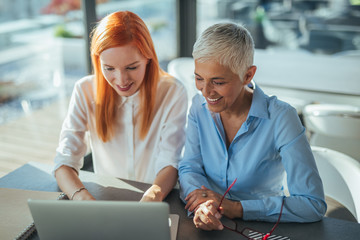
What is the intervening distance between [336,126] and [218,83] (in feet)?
5.19

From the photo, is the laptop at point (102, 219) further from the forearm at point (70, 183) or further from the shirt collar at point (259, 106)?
the shirt collar at point (259, 106)

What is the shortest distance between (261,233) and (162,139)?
69cm

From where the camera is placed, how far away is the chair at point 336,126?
2670 millimetres

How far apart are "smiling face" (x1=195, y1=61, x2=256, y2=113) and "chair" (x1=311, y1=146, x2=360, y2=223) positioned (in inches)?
21.2

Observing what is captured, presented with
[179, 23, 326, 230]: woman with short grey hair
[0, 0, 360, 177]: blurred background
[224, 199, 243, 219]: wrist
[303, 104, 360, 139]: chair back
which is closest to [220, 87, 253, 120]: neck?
[179, 23, 326, 230]: woman with short grey hair

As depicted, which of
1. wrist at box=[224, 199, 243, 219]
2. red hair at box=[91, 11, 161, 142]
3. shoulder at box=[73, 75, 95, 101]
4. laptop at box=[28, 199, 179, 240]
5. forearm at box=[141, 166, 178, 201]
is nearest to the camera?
laptop at box=[28, 199, 179, 240]

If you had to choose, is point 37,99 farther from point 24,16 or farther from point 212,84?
point 212,84

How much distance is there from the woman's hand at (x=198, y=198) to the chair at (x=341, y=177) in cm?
60

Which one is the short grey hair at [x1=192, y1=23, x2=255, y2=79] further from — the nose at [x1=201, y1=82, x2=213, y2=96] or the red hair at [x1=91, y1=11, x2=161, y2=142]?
the red hair at [x1=91, y1=11, x2=161, y2=142]

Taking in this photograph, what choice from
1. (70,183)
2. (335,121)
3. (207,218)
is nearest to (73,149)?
(70,183)

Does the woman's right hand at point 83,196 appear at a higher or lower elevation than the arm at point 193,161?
lower

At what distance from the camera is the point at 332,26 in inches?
169

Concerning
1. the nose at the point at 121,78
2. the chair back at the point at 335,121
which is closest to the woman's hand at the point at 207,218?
the nose at the point at 121,78

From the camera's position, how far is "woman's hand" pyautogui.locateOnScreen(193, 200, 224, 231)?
1.28m
